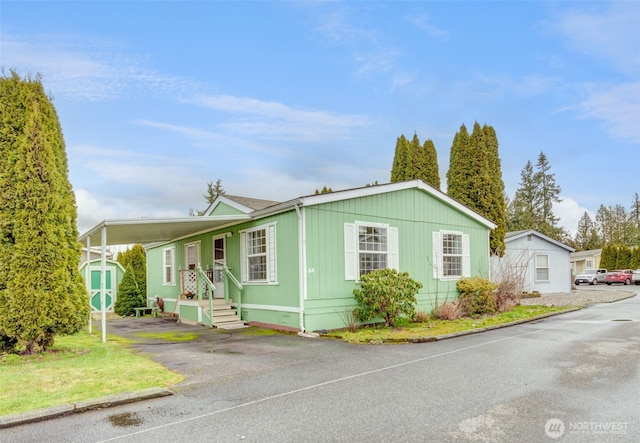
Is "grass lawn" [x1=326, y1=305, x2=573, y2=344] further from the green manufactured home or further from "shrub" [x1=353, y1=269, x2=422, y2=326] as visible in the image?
the green manufactured home

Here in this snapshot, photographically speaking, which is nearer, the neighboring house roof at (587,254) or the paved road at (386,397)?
the paved road at (386,397)

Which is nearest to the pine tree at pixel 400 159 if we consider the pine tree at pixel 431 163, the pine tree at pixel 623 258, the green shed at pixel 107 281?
the pine tree at pixel 431 163

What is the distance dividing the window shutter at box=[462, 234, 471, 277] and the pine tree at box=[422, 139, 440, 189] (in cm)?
1013

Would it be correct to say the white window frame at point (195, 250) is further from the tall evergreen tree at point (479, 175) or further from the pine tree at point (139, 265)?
the tall evergreen tree at point (479, 175)

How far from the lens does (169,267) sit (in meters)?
18.3

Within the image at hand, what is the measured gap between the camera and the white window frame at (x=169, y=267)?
1775cm

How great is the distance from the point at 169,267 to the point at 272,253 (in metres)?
8.43

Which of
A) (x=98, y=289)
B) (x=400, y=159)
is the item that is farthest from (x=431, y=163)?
(x=98, y=289)

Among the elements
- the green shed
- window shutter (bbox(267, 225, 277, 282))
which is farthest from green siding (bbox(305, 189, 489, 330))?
the green shed

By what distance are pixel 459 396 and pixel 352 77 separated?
40.9 feet

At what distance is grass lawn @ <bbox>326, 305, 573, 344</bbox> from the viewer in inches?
370

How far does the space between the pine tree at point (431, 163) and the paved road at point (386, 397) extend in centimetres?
1652

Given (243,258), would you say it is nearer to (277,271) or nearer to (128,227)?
(277,271)

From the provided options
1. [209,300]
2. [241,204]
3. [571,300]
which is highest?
[241,204]
